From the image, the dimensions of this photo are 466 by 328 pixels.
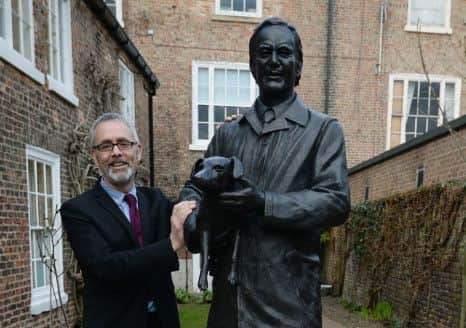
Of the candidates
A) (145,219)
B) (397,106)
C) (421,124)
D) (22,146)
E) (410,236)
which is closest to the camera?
(145,219)

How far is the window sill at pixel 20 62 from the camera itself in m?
4.04

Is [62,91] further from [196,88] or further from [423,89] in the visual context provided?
[423,89]

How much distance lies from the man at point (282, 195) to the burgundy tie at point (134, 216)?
0.60m

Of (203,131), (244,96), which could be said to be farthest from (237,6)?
(203,131)

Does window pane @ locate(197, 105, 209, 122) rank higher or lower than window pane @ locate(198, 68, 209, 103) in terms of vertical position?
lower

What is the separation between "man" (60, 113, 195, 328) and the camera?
5.73 feet

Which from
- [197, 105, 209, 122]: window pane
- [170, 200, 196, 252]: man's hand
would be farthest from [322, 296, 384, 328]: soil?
[170, 200, 196, 252]: man's hand

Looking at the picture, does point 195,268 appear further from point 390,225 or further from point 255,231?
point 255,231

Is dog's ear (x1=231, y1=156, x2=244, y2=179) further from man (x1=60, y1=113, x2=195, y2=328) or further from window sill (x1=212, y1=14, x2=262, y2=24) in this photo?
window sill (x1=212, y1=14, x2=262, y2=24)

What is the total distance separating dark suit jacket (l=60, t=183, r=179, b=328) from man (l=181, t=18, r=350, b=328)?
429 millimetres

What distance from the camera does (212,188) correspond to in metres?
1.18

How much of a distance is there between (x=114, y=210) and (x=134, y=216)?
0.41 feet

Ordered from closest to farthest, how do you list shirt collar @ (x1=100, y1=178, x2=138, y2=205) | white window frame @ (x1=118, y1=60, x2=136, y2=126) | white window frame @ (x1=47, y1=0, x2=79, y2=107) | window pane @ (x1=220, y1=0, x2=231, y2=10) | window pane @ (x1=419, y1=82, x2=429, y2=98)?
1. shirt collar @ (x1=100, y1=178, x2=138, y2=205)
2. white window frame @ (x1=47, y1=0, x2=79, y2=107)
3. white window frame @ (x1=118, y1=60, x2=136, y2=126)
4. window pane @ (x1=220, y1=0, x2=231, y2=10)
5. window pane @ (x1=419, y1=82, x2=429, y2=98)

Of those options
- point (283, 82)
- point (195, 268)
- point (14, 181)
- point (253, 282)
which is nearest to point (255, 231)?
point (253, 282)
